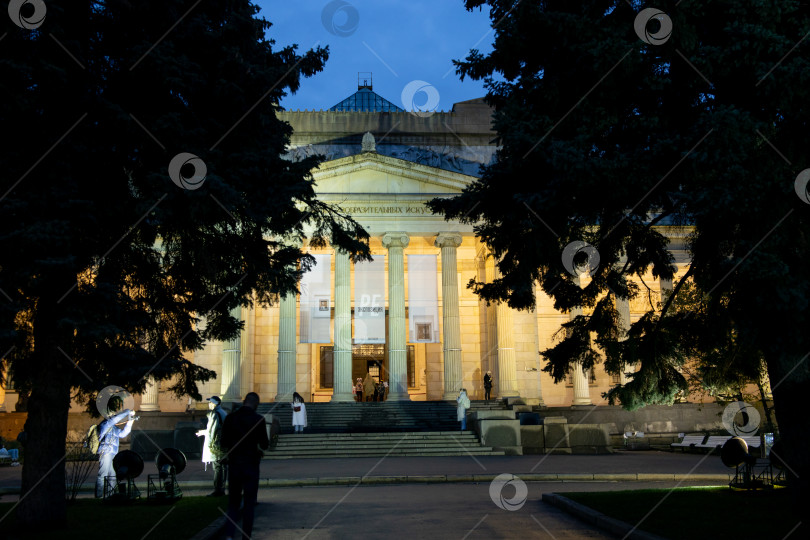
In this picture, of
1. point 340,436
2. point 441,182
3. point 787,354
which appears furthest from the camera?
point 441,182

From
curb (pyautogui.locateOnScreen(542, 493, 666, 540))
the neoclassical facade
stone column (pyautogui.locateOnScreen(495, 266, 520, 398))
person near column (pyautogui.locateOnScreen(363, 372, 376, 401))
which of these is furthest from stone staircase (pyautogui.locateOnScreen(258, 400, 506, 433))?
curb (pyautogui.locateOnScreen(542, 493, 666, 540))

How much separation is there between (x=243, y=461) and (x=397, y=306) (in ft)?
81.7

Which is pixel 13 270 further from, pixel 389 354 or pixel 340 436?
pixel 389 354

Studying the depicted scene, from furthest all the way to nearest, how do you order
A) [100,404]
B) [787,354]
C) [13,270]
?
[100,404], [787,354], [13,270]

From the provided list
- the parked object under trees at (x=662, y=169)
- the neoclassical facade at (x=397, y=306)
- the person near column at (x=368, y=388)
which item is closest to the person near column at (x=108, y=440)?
the parked object under trees at (x=662, y=169)

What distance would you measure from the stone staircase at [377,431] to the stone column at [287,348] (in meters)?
1.35

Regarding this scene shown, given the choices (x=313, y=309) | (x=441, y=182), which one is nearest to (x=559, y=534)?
(x=313, y=309)

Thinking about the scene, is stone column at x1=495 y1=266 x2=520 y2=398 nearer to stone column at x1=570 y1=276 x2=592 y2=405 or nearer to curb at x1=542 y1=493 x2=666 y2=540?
stone column at x1=570 y1=276 x2=592 y2=405

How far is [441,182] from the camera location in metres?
33.8

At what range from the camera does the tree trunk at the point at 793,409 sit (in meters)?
9.10

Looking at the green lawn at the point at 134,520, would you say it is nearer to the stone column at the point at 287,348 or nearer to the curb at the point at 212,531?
the curb at the point at 212,531

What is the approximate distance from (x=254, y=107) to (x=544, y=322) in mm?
32360

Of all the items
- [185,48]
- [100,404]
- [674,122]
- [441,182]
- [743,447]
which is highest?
[441,182]

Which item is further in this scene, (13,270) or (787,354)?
(787,354)
